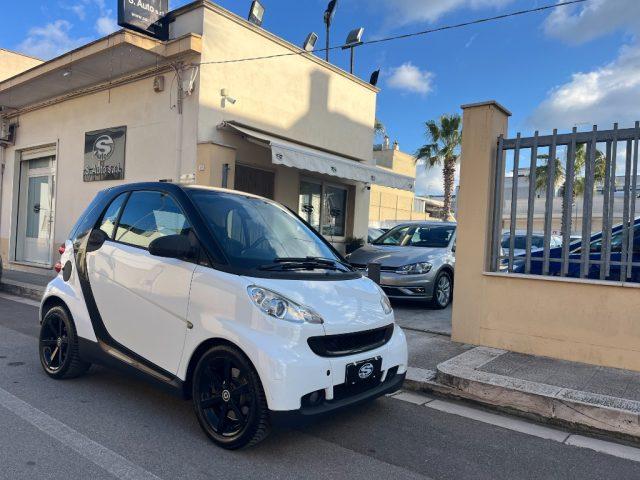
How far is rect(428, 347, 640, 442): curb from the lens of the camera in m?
3.89

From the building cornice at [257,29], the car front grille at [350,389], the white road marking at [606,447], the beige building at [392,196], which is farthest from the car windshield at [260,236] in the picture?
Result: the beige building at [392,196]

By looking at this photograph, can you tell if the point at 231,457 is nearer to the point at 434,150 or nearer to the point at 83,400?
the point at 83,400

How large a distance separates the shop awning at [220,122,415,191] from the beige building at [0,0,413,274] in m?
0.04

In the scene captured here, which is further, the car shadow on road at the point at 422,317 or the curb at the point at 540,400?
the car shadow on road at the point at 422,317

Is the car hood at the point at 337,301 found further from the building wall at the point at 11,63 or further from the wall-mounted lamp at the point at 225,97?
the building wall at the point at 11,63

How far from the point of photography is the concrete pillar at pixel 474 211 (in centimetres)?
602

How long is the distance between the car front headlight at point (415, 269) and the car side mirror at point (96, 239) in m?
4.75

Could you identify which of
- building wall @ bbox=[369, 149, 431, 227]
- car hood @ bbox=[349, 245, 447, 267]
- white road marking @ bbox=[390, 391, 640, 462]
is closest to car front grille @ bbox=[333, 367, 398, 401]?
white road marking @ bbox=[390, 391, 640, 462]

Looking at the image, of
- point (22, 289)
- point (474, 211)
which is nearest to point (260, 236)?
point (474, 211)

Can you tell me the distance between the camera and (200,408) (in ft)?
11.2

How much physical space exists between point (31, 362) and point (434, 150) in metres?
21.5

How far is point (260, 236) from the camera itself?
13.0ft

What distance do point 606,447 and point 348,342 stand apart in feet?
6.78

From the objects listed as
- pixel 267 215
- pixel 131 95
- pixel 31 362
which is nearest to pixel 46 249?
pixel 131 95
